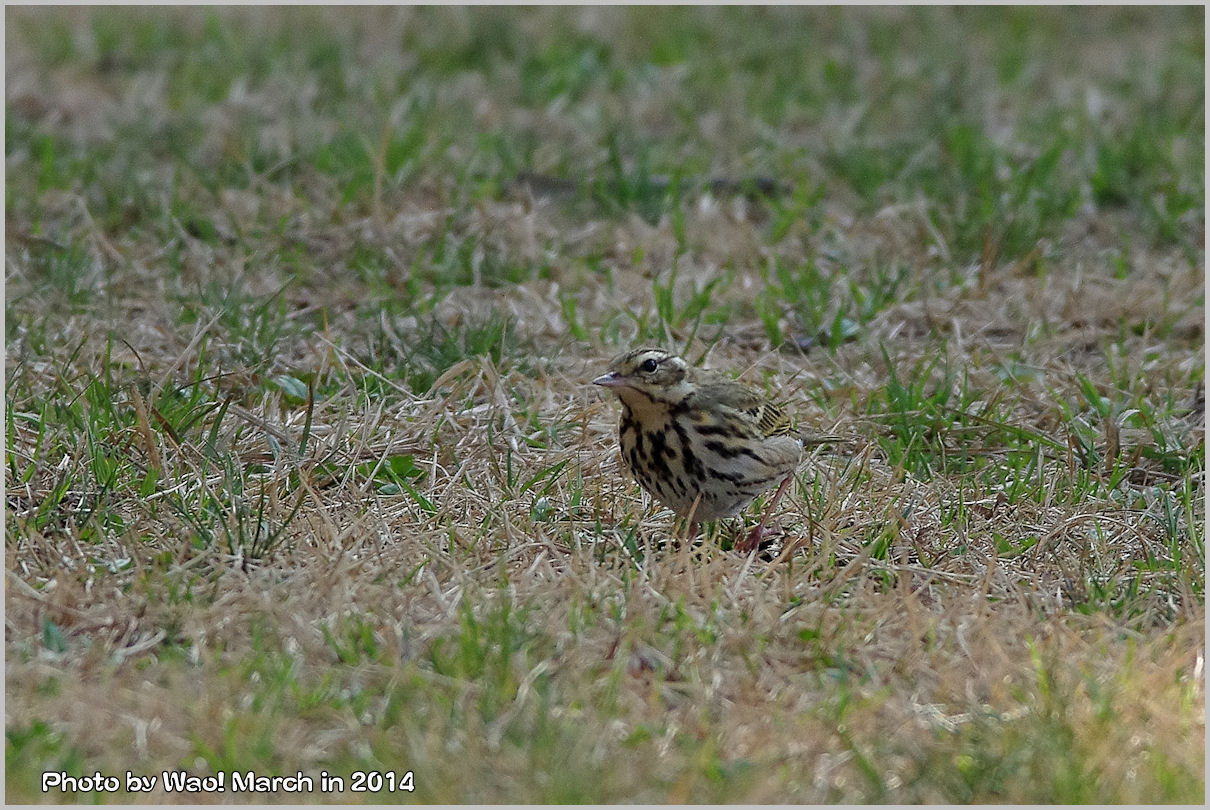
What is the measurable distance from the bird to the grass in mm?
194

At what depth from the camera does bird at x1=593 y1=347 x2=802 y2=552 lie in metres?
4.71

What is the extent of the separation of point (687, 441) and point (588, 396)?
128 centimetres

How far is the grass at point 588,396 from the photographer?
364 cm

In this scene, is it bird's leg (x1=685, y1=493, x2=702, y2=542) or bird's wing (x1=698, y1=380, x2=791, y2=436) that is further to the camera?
bird's wing (x1=698, y1=380, x2=791, y2=436)

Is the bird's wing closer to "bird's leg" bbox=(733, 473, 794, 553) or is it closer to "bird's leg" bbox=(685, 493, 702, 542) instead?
"bird's leg" bbox=(733, 473, 794, 553)

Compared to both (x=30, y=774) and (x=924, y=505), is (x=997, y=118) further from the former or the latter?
(x=30, y=774)

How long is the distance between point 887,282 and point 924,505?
200 cm

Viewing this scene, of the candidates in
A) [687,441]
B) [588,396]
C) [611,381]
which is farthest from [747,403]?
[588,396]

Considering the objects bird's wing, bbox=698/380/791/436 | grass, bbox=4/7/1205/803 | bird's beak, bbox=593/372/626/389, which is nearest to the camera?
grass, bbox=4/7/1205/803

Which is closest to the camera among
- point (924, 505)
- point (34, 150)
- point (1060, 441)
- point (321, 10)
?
point (924, 505)

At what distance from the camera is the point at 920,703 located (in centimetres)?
388

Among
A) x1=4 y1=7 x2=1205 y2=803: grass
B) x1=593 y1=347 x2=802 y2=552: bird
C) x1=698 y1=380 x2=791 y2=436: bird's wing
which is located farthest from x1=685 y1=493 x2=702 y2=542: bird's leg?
x1=698 y1=380 x2=791 y2=436: bird's wing

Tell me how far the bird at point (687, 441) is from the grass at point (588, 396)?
194 millimetres

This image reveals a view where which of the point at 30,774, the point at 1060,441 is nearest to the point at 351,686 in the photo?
the point at 30,774
